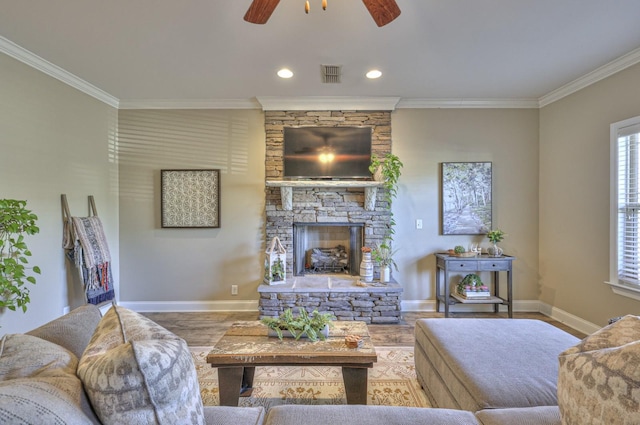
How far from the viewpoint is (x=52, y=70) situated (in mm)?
3023

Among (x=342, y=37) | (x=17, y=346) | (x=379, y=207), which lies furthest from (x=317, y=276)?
(x=17, y=346)

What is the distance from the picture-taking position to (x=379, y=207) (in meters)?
3.96

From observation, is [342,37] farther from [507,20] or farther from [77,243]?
[77,243]

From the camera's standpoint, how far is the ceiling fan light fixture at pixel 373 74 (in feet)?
10.3

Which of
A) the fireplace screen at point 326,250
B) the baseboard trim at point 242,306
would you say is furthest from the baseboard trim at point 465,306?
the fireplace screen at point 326,250

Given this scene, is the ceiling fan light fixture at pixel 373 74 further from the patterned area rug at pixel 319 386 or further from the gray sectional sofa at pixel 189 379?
the patterned area rug at pixel 319 386

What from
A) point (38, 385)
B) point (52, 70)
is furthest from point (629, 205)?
point (52, 70)

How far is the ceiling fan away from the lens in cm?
167

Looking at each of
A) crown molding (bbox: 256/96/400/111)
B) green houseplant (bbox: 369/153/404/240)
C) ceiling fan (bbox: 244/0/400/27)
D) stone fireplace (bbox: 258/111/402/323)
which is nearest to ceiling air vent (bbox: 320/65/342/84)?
crown molding (bbox: 256/96/400/111)

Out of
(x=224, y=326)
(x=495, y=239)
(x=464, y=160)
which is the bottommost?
(x=224, y=326)

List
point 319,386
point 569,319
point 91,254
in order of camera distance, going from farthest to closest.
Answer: point 569,319
point 91,254
point 319,386

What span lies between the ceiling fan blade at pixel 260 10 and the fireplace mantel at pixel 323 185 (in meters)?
2.06

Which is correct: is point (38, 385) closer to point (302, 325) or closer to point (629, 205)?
point (302, 325)

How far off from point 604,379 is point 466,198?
11.2ft
